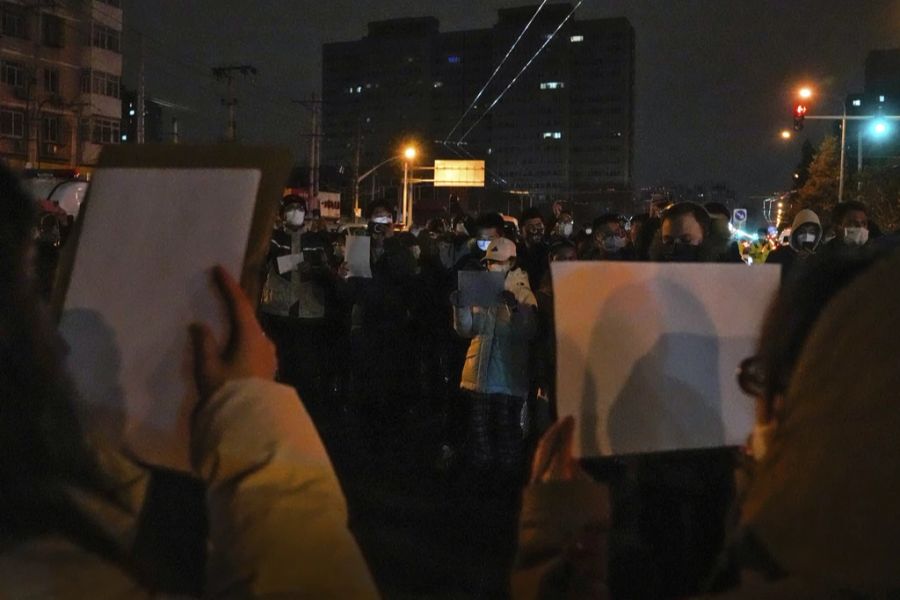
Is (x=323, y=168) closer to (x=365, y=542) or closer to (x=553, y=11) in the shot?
(x=553, y=11)

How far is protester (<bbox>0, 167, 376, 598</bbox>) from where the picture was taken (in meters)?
1.04

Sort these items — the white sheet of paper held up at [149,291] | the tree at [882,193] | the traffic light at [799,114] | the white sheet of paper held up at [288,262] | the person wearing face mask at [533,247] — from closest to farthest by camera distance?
the white sheet of paper held up at [149,291]
the white sheet of paper held up at [288,262]
the person wearing face mask at [533,247]
the traffic light at [799,114]
the tree at [882,193]

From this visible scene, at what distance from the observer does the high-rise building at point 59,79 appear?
4706 cm

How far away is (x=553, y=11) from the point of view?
76000 mm

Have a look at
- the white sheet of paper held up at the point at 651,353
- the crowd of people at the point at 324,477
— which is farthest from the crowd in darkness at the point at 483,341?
the crowd of people at the point at 324,477

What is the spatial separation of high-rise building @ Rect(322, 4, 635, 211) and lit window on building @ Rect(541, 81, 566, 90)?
119 millimetres

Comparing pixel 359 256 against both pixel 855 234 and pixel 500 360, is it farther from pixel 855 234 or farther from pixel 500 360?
pixel 855 234

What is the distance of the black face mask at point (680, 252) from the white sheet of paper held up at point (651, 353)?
7.35ft

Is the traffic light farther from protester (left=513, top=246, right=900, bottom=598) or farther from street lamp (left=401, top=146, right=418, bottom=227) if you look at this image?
protester (left=513, top=246, right=900, bottom=598)

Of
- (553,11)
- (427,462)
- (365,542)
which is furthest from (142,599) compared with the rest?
(553,11)

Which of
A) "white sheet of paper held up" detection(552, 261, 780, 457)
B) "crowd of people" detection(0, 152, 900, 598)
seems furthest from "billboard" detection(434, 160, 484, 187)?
"crowd of people" detection(0, 152, 900, 598)

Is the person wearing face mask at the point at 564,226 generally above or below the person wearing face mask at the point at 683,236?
above

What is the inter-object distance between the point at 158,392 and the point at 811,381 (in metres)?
1.02

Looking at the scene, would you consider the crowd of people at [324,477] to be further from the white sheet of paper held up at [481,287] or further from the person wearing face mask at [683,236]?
the white sheet of paper held up at [481,287]
